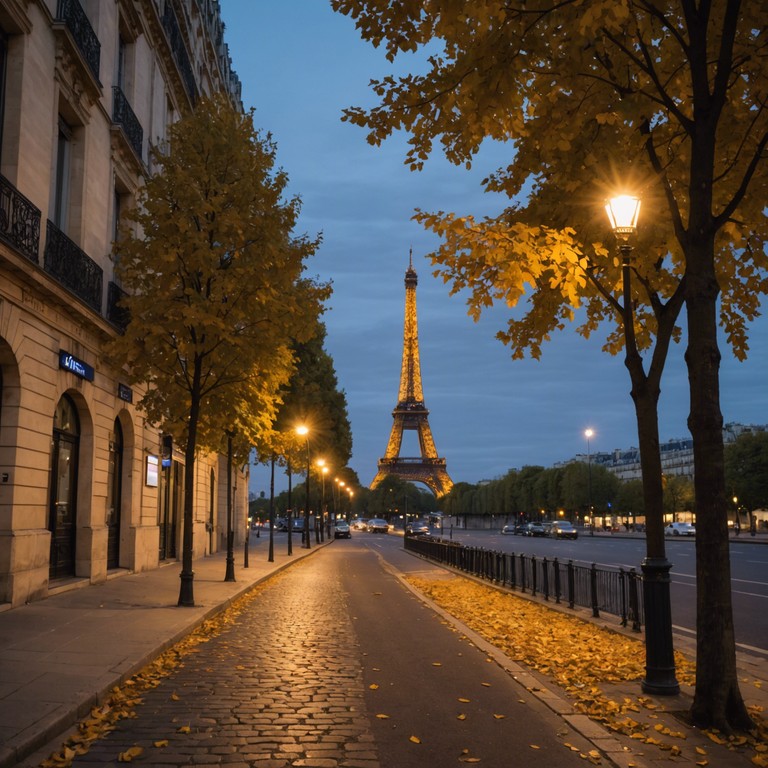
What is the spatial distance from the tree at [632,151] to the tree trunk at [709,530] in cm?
1

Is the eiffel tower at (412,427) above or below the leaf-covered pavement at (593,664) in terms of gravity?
above

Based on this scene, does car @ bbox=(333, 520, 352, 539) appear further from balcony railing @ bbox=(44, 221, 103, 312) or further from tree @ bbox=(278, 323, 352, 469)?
balcony railing @ bbox=(44, 221, 103, 312)

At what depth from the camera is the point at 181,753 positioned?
6125 mm

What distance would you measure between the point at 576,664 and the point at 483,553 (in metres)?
14.2

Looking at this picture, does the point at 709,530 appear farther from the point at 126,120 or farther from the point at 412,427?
the point at 412,427

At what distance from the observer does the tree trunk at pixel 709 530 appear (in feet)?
22.1

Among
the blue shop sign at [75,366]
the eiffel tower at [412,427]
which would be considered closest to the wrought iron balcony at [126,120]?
the blue shop sign at [75,366]

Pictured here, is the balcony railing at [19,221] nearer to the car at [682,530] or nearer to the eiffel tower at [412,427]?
the car at [682,530]

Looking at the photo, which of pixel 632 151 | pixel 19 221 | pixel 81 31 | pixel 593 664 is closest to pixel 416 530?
pixel 81 31

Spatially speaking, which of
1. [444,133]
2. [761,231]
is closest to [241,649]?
[444,133]

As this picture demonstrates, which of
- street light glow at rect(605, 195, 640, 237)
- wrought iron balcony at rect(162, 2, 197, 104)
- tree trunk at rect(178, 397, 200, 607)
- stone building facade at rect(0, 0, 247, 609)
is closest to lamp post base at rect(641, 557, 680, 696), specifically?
street light glow at rect(605, 195, 640, 237)

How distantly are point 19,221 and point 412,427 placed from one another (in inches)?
4433

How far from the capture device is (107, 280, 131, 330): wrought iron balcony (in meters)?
19.2

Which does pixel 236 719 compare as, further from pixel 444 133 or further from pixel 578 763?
pixel 444 133
